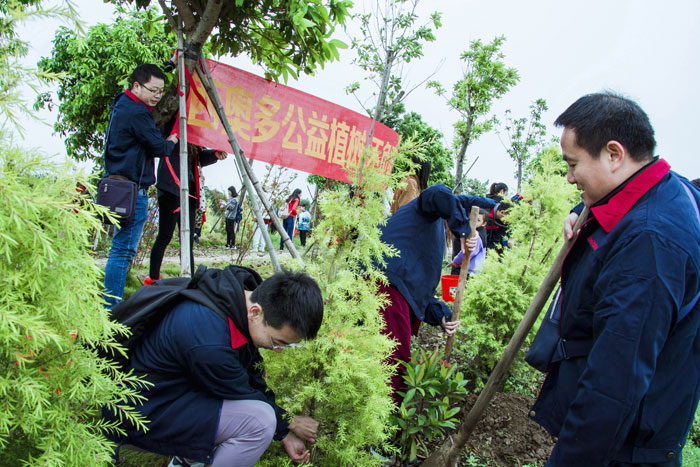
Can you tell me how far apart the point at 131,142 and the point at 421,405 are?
305cm

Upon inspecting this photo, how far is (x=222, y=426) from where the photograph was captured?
1849 mm

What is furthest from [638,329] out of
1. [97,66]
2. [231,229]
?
[231,229]

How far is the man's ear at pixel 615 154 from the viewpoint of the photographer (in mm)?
1392

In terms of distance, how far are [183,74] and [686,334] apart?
3.40 m

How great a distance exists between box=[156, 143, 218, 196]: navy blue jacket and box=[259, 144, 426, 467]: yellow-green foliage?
2.07 meters

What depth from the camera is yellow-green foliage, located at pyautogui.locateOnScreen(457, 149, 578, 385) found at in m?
3.97

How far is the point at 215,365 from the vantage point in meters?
1.74

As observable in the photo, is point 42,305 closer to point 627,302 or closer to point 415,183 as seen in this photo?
point 627,302

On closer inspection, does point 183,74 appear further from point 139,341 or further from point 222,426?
point 222,426

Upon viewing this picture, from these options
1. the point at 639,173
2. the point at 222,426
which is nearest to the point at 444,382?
the point at 222,426

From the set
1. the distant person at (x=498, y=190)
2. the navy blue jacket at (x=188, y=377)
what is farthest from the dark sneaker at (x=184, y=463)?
the distant person at (x=498, y=190)

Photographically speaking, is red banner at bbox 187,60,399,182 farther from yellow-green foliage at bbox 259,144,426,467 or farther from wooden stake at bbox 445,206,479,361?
yellow-green foliage at bbox 259,144,426,467

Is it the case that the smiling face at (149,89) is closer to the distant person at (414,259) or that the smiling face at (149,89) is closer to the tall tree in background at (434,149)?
the distant person at (414,259)

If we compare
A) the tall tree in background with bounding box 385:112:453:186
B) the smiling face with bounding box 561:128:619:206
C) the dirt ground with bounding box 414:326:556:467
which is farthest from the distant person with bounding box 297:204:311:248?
the smiling face with bounding box 561:128:619:206
